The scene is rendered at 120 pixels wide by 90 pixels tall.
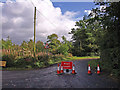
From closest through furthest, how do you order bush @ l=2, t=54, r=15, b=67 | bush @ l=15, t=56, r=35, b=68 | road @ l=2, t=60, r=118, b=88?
road @ l=2, t=60, r=118, b=88 < bush @ l=15, t=56, r=35, b=68 < bush @ l=2, t=54, r=15, b=67

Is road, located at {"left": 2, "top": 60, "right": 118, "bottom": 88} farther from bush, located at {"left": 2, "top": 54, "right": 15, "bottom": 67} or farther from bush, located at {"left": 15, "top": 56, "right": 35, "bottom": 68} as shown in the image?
bush, located at {"left": 2, "top": 54, "right": 15, "bottom": 67}

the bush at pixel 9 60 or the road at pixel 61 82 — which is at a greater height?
the bush at pixel 9 60

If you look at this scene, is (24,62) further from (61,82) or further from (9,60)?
(61,82)

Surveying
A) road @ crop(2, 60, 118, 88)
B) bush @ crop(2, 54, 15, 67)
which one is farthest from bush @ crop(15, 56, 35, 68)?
road @ crop(2, 60, 118, 88)

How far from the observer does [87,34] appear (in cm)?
4203

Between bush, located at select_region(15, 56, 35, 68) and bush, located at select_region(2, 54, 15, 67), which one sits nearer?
bush, located at select_region(15, 56, 35, 68)

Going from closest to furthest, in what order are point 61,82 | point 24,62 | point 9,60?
point 61,82
point 24,62
point 9,60

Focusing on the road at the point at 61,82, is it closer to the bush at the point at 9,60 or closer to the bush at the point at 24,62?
the bush at the point at 24,62

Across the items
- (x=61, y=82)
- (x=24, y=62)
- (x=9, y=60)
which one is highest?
(x=9, y=60)

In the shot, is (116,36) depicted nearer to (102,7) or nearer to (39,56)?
(102,7)

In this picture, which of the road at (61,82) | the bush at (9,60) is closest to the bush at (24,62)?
the bush at (9,60)

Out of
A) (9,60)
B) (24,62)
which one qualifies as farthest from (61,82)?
(9,60)

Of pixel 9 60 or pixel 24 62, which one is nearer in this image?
pixel 24 62

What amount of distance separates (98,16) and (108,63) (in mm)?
4801
